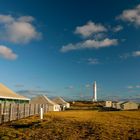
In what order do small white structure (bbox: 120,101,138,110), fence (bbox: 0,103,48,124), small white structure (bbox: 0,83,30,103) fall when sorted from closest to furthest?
fence (bbox: 0,103,48,124) → small white structure (bbox: 0,83,30,103) → small white structure (bbox: 120,101,138,110)

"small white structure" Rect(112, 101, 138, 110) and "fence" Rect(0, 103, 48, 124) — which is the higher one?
"small white structure" Rect(112, 101, 138, 110)

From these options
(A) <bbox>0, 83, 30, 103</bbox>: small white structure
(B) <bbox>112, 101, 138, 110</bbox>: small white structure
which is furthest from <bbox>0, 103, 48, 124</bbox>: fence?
(B) <bbox>112, 101, 138, 110</bbox>: small white structure

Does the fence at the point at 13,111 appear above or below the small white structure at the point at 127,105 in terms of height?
below

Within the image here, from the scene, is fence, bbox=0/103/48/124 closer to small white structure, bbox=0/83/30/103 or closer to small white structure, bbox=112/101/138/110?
small white structure, bbox=0/83/30/103

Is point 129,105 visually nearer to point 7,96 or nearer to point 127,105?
point 127,105

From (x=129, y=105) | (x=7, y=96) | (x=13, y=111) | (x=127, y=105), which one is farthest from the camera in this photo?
(x=129, y=105)

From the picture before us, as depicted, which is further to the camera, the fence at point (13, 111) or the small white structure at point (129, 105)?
the small white structure at point (129, 105)

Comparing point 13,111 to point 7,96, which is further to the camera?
point 7,96

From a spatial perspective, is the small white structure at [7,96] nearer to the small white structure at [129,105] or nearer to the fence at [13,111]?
the fence at [13,111]

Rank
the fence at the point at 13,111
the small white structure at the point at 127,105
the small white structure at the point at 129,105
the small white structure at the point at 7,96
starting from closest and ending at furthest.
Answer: the fence at the point at 13,111, the small white structure at the point at 7,96, the small white structure at the point at 129,105, the small white structure at the point at 127,105

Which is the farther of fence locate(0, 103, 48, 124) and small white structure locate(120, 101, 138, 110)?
small white structure locate(120, 101, 138, 110)

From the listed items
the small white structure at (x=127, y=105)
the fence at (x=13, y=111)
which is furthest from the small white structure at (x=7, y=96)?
the small white structure at (x=127, y=105)

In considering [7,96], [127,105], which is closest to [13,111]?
[7,96]

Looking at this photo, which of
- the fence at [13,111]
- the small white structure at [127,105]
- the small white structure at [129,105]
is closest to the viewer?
the fence at [13,111]
